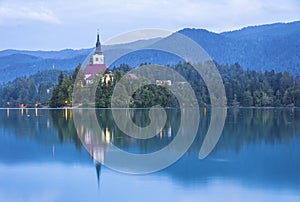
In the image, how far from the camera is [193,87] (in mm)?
64625

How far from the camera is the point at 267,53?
5792 inches

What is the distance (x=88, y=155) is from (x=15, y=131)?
11026mm

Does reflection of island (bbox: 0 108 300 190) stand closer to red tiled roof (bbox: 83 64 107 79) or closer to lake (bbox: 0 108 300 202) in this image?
lake (bbox: 0 108 300 202)

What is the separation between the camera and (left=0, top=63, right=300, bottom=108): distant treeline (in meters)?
55.1

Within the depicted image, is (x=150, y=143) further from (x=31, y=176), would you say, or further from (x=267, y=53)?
(x=267, y=53)

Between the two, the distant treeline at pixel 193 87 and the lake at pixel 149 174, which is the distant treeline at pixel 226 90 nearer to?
the distant treeline at pixel 193 87

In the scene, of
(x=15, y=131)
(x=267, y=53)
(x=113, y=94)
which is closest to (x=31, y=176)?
(x=15, y=131)

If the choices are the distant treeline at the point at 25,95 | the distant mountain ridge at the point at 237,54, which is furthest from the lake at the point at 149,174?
the distant mountain ridge at the point at 237,54

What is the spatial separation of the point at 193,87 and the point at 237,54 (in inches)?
3861

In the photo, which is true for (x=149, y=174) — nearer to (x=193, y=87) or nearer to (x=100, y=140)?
(x=100, y=140)

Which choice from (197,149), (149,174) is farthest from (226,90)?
(149,174)

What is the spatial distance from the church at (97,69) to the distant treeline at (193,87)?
0.91m

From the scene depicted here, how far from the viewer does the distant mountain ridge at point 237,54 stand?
13400 centimetres

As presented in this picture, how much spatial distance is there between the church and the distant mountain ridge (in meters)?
47.3
